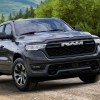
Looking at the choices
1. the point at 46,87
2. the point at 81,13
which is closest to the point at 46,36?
the point at 46,87

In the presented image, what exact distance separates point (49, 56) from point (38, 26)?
5.77 feet

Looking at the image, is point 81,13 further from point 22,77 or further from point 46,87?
point 22,77

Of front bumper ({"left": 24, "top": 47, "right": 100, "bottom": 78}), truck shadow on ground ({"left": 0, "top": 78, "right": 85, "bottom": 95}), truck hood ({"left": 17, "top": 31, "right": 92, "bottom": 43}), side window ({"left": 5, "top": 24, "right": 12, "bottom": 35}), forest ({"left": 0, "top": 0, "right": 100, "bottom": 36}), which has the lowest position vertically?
forest ({"left": 0, "top": 0, "right": 100, "bottom": 36})

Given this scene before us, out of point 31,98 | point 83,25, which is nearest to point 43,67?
point 31,98

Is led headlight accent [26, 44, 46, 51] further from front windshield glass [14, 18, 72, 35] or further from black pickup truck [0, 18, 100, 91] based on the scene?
front windshield glass [14, 18, 72, 35]

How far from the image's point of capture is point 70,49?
413 inches

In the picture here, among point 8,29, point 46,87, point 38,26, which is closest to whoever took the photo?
point 46,87

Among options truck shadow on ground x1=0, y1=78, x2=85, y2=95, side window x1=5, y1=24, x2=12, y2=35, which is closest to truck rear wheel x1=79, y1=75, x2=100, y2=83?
truck shadow on ground x1=0, y1=78, x2=85, y2=95

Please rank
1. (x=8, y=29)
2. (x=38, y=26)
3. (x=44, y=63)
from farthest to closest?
(x=8, y=29), (x=38, y=26), (x=44, y=63)

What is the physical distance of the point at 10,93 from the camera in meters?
10.5

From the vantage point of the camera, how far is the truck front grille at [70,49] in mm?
10320

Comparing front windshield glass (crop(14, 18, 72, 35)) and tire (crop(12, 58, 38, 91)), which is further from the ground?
front windshield glass (crop(14, 18, 72, 35))

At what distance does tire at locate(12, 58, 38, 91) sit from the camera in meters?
10.5

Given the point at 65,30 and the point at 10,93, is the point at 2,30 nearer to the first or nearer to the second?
the point at 65,30
